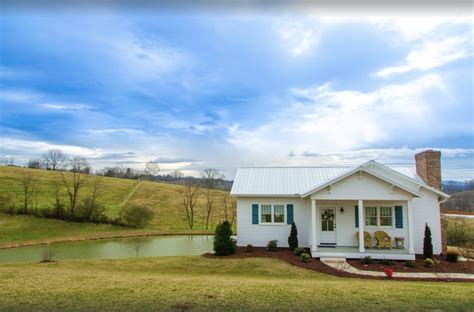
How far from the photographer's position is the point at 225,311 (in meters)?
6.00

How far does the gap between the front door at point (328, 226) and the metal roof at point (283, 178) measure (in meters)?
1.46

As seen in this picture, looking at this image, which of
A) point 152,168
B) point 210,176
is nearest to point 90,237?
point 210,176

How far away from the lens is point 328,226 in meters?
15.7

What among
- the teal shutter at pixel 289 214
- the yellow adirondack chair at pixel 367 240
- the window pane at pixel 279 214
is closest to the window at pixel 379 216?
the yellow adirondack chair at pixel 367 240

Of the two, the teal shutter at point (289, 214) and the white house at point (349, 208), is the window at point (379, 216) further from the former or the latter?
the teal shutter at point (289, 214)

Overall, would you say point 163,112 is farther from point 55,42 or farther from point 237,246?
point 55,42

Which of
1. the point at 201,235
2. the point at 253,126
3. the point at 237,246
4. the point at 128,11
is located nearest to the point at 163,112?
the point at 253,126

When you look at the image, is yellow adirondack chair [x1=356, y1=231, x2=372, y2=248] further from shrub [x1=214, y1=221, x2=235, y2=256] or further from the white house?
shrub [x1=214, y1=221, x2=235, y2=256]

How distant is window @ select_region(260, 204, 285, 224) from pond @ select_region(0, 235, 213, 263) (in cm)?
489

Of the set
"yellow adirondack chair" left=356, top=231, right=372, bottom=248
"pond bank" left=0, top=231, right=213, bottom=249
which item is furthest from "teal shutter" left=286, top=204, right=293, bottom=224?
"pond bank" left=0, top=231, right=213, bottom=249

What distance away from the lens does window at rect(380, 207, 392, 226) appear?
15070mm

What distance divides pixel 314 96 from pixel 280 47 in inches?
305

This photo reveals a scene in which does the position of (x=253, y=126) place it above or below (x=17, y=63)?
above

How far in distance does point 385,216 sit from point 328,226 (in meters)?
2.71
